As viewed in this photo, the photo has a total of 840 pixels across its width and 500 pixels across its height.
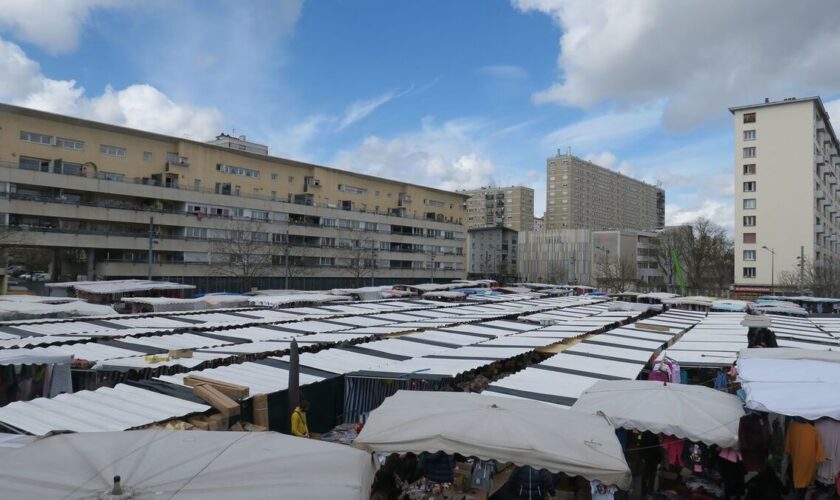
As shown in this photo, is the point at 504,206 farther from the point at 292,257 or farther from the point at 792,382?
the point at 792,382

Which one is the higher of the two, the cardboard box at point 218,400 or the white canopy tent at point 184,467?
the white canopy tent at point 184,467

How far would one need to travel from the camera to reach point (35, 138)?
152ft

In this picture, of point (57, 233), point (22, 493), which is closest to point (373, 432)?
point (22, 493)

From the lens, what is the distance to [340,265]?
221 feet

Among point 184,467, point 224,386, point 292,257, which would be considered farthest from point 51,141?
point 184,467

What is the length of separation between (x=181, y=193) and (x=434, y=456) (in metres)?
51.5

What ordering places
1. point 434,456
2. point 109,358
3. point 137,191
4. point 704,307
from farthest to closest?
point 137,191
point 704,307
point 109,358
point 434,456

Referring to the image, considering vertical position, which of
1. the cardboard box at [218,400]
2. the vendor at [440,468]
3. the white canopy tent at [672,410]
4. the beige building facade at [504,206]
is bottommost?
the vendor at [440,468]

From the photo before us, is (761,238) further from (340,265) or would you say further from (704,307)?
(340,265)

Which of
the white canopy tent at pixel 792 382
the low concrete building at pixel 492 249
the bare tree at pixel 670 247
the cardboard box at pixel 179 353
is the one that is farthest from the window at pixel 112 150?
the low concrete building at pixel 492 249

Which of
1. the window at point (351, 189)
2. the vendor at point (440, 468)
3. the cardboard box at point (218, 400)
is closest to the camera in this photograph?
the vendor at point (440, 468)

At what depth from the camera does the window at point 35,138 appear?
45.6 metres

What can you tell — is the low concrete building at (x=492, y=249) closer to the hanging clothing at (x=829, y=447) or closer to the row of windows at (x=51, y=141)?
the row of windows at (x=51, y=141)

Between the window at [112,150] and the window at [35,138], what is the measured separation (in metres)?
3.90
